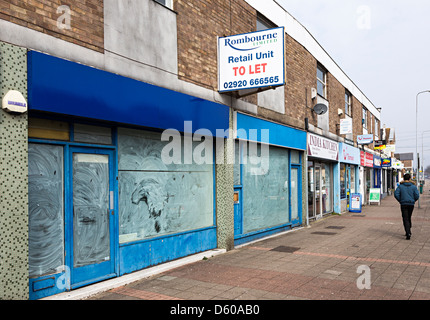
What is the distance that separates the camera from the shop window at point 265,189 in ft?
31.6

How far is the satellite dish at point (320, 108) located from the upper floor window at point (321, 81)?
190 centimetres

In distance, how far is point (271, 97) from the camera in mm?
10734

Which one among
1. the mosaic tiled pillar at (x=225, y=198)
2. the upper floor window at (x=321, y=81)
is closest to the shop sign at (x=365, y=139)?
the upper floor window at (x=321, y=81)

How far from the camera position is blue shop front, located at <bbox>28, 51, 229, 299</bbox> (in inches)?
188

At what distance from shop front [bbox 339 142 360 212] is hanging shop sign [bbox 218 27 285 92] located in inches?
439

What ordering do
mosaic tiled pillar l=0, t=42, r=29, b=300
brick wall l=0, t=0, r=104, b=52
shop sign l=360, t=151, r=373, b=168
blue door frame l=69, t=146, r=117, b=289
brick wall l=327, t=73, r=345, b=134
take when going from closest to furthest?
mosaic tiled pillar l=0, t=42, r=29, b=300, brick wall l=0, t=0, r=104, b=52, blue door frame l=69, t=146, r=117, b=289, brick wall l=327, t=73, r=345, b=134, shop sign l=360, t=151, r=373, b=168

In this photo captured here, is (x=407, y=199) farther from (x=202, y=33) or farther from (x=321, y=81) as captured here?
(x=321, y=81)

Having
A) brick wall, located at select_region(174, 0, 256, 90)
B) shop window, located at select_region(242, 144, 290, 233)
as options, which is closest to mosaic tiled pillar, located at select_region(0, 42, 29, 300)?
brick wall, located at select_region(174, 0, 256, 90)

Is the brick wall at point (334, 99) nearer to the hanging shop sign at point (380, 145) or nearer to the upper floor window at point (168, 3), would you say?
the hanging shop sign at point (380, 145)

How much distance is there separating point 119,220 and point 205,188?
8.46 feet

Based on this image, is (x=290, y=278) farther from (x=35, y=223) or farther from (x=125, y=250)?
(x=35, y=223)

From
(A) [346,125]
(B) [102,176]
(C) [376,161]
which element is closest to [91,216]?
(B) [102,176]

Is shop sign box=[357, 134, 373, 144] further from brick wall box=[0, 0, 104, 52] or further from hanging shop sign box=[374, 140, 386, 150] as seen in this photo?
brick wall box=[0, 0, 104, 52]
